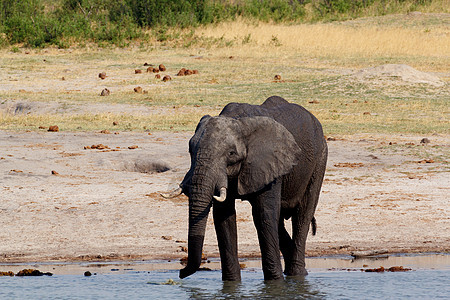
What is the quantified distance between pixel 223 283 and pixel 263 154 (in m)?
1.65

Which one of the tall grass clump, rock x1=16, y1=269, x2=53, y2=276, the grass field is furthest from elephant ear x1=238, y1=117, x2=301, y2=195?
the tall grass clump

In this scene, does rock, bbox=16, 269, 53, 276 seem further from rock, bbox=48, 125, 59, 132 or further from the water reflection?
rock, bbox=48, 125, 59, 132

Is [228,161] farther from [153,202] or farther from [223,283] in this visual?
[153,202]

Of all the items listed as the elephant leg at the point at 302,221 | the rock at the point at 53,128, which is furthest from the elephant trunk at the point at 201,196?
the rock at the point at 53,128

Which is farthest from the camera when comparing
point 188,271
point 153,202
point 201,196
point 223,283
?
point 153,202

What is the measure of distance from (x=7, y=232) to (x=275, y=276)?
4244mm

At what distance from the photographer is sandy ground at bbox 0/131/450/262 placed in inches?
376

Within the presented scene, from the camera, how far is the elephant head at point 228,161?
19.5 feet

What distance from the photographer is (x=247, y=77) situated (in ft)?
90.9

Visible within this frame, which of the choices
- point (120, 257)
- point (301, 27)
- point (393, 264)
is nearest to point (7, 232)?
point (120, 257)

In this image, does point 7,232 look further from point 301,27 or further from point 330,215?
point 301,27

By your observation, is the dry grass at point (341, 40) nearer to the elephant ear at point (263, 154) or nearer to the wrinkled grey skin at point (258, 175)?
the wrinkled grey skin at point (258, 175)

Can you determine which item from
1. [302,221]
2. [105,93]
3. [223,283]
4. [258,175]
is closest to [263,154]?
[258,175]

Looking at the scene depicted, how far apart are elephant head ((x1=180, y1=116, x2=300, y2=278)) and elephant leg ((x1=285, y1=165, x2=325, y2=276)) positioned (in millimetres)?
1358
